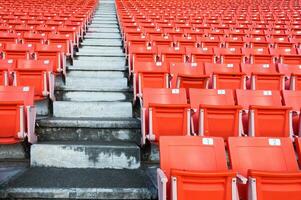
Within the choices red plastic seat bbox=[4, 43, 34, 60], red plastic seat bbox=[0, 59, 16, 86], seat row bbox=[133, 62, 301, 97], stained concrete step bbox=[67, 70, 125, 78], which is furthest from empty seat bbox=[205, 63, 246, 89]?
red plastic seat bbox=[4, 43, 34, 60]

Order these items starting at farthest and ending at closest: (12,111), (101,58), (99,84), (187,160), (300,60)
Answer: (101,58) → (300,60) → (99,84) → (12,111) → (187,160)

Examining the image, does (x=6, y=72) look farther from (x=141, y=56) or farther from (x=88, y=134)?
(x=141, y=56)

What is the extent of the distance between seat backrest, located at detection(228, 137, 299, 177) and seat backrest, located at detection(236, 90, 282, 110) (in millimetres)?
903

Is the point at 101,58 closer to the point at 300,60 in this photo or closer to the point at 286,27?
the point at 300,60

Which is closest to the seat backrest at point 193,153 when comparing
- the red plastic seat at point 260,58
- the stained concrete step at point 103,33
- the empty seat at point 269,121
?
the empty seat at point 269,121

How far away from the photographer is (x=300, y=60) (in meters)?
4.64

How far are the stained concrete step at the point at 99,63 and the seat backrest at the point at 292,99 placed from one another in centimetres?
190

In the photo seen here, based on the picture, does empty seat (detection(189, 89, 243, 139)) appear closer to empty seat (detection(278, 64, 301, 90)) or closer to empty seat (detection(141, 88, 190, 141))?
empty seat (detection(141, 88, 190, 141))

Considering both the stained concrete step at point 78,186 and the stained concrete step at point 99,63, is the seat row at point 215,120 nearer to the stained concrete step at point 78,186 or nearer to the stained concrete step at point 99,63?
the stained concrete step at point 78,186

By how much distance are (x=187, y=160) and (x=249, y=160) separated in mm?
339

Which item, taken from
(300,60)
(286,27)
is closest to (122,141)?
(300,60)

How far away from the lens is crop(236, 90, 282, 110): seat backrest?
3.24 metres

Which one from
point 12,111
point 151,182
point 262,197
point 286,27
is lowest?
point 151,182

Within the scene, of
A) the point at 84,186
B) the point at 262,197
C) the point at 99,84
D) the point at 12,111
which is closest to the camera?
the point at 262,197
